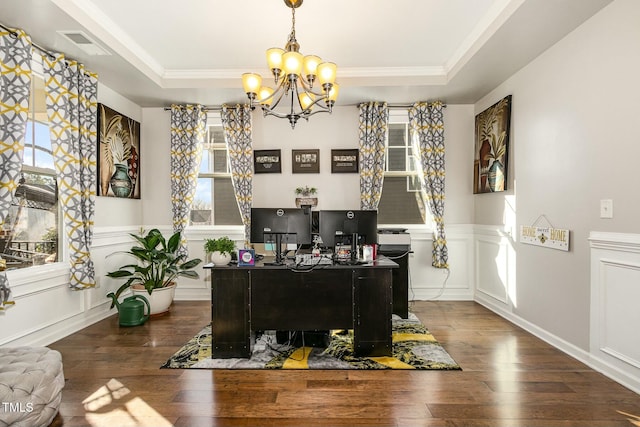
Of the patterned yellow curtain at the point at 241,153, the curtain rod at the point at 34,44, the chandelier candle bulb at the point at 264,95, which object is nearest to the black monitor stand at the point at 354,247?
the chandelier candle bulb at the point at 264,95

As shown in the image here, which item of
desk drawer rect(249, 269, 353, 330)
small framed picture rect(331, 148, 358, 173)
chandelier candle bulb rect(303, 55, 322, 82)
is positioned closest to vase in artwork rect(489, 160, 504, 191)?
small framed picture rect(331, 148, 358, 173)

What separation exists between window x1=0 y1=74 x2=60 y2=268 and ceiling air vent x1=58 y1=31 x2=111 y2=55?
1.68ft

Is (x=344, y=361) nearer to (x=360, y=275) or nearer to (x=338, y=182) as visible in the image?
(x=360, y=275)

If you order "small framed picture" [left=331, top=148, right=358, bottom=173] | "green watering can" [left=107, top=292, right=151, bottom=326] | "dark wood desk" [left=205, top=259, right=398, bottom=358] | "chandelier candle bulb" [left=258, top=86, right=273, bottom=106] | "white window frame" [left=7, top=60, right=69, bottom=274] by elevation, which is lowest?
"green watering can" [left=107, top=292, right=151, bottom=326]

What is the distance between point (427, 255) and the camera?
4703 millimetres

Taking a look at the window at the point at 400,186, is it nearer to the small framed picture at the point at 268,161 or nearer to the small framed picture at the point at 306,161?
the small framed picture at the point at 306,161

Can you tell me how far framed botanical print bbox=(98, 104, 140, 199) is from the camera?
3879 mm

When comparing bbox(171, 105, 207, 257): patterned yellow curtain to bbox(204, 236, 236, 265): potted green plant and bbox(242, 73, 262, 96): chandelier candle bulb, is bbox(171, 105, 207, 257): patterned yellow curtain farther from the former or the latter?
bbox(242, 73, 262, 96): chandelier candle bulb

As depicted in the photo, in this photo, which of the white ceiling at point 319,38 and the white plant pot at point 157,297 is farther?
the white plant pot at point 157,297

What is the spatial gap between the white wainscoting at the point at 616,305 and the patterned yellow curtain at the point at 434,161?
197cm

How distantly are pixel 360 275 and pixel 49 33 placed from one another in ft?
11.1

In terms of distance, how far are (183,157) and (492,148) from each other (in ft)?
13.3

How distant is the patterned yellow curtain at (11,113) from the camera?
2576mm

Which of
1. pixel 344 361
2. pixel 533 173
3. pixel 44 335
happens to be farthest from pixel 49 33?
pixel 533 173
